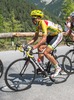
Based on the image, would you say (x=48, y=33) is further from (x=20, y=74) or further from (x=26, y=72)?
(x=20, y=74)

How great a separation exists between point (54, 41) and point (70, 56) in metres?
1.61

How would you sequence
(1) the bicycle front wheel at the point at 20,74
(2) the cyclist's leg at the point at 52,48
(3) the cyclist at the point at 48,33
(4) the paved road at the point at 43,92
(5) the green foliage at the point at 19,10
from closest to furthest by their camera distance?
(4) the paved road at the point at 43,92 → (1) the bicycle front wheel at the point at 20,74 → (3) the cyclist at the point at 48,33 → (2) the cyclist's leg at the point at 52,48 → (5) the green foliage at the point at 19,10

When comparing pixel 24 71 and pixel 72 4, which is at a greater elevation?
pixel 24 71

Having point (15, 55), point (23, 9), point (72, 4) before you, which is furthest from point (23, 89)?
point (23, 9)

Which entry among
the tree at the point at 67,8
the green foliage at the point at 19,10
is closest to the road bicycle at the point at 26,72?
the tree at the point at 67,8

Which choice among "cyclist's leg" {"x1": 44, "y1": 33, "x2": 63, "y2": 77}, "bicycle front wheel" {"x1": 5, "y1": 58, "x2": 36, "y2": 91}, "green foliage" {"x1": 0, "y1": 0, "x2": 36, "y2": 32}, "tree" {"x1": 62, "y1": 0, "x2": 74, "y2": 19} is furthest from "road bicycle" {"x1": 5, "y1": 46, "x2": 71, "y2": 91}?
"green foliage" {"x1": 0, "y1": 0, "x2": 36, "y2": 32}

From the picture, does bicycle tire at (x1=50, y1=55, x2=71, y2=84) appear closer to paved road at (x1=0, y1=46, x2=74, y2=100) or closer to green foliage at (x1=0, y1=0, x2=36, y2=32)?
paved road at (x1=0, y1=46, x2=74, y2=100)

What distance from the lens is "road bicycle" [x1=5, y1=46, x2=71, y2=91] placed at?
7.47 m

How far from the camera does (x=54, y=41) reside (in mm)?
8172

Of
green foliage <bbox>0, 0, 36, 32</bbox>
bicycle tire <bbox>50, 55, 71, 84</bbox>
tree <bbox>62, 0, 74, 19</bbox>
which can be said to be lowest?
green foliage <bbox>0, 0, 36, 32</bbox>

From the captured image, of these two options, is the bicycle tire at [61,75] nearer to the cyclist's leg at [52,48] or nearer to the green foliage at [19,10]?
the cyclist's leg at [52,48]

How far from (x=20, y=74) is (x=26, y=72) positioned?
17 centimetres

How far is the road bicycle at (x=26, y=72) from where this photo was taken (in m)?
7.47

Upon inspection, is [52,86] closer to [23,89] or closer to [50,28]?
[23,89]
